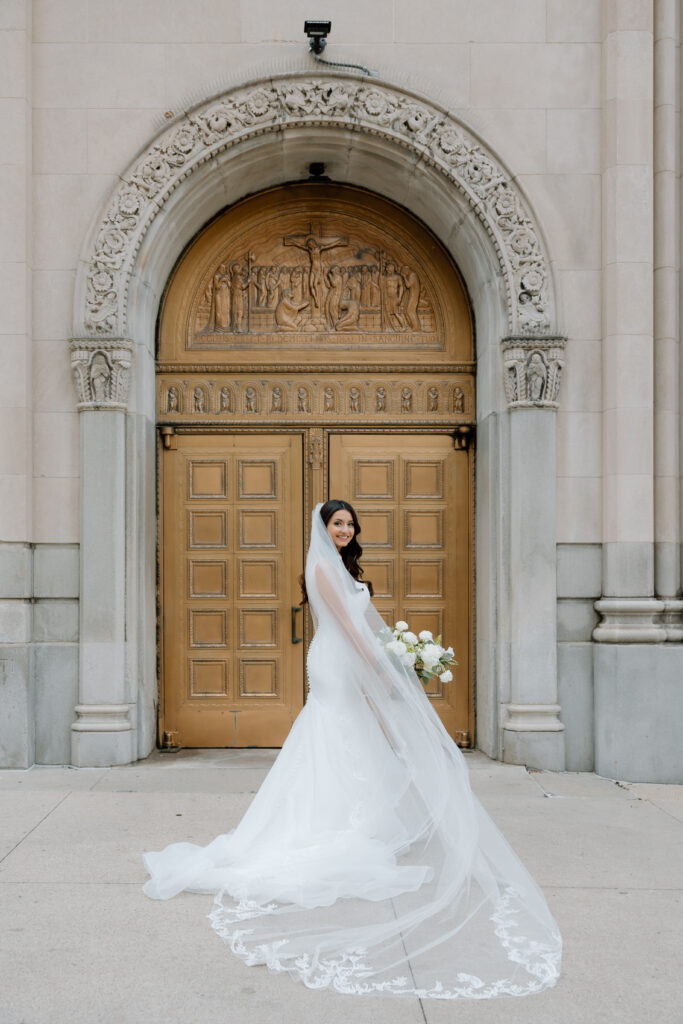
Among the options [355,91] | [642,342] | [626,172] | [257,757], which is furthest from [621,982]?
[355,91]

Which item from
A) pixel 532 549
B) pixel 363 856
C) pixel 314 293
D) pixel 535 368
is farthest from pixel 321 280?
pixel 363 856

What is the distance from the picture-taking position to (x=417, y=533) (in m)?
8.66

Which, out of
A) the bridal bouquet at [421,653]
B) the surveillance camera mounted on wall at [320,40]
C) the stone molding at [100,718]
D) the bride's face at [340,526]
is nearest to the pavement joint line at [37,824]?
the stone molding at [100,718]

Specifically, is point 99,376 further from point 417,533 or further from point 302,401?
point 417,533

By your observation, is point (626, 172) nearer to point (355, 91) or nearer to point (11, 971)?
point (355, 91)

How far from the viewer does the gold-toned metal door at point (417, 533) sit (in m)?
8.61

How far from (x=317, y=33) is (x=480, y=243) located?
2.26 m

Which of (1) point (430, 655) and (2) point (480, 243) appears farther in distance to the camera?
(2) point (480, 243)

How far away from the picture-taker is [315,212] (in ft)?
29.2

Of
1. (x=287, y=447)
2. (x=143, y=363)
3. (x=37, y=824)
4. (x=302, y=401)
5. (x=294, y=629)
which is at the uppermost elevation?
(x=143, y=363)

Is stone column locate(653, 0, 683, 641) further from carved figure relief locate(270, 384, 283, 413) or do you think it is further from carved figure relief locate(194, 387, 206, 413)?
carved figure relief locate(194, 387, 206, 413)

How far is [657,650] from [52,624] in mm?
5171

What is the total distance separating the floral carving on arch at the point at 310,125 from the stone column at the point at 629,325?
680 millimetres

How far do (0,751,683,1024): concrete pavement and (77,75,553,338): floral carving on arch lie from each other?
386cm
